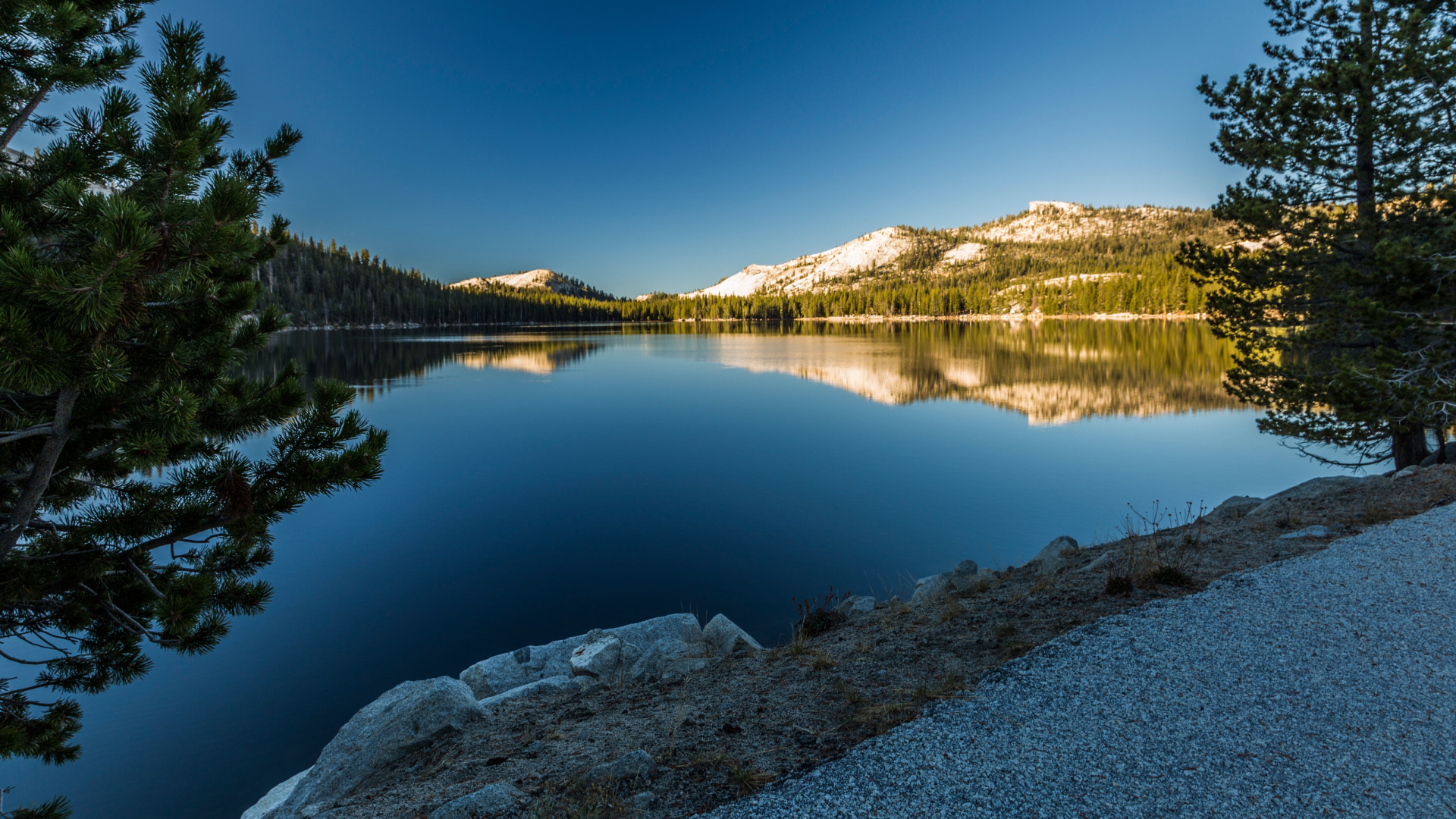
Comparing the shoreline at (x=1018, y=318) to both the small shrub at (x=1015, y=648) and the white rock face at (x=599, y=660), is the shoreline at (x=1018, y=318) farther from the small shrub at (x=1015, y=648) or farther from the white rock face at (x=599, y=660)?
the white rock face at (x=599, y=660)

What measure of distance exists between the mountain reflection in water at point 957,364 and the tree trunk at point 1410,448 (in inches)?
478

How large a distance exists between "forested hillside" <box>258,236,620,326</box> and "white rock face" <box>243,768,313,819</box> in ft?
482

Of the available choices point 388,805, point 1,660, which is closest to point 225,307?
point 388,805

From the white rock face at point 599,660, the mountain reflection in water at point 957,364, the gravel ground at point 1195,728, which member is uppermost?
the mountain reflection in water at point 957,364

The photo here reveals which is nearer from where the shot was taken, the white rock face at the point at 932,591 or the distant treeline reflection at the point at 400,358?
the white rock face at the point at 932,591

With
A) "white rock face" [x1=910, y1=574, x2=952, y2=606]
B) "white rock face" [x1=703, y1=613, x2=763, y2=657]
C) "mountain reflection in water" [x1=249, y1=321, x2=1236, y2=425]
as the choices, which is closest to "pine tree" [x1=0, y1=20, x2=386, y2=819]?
"white rock face" [x1=703, y1=613, x2=763, y2=657]

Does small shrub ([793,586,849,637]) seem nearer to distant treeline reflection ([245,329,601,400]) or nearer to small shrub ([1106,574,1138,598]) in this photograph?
small shrub ([1106,574,1138,598])

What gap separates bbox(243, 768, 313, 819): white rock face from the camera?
5652 millimetres

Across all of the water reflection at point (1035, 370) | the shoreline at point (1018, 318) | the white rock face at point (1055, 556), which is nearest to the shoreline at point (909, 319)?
the shoreline at point (1018, 318)

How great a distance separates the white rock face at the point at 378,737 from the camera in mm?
5027

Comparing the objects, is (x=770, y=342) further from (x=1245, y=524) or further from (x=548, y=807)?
(x=548, y=807)

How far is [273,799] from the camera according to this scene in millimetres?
5871

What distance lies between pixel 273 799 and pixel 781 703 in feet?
17.6

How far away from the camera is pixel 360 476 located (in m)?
3.90
